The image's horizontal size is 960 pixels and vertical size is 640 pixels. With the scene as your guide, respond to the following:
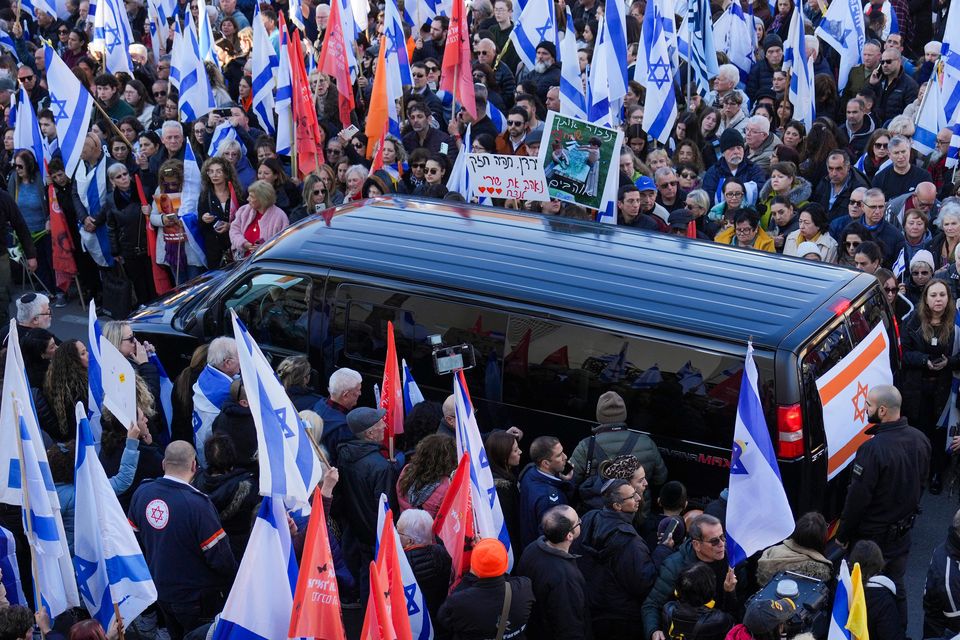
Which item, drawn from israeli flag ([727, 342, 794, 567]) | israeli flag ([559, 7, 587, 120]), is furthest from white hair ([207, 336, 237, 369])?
israeli flag ([559, 7, 587, 120])

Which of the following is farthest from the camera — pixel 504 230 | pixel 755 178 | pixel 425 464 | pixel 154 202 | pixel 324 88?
pixel 324 88

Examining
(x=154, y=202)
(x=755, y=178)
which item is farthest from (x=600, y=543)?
(x=154, y=202)

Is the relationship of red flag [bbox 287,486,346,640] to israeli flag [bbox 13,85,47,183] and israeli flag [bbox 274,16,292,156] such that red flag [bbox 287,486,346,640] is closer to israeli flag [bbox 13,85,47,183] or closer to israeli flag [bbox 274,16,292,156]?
israeli flag [bbox 274,16,292,156]

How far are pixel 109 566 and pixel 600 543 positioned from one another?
2.42m

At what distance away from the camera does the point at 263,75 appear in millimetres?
13539

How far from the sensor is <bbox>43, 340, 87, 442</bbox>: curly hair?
7.52 meters

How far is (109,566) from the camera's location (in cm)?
574

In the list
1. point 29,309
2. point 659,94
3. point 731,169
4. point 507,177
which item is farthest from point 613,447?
point 659,94

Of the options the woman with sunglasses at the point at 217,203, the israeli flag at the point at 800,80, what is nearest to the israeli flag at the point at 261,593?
the woman with sunglasses at the point at 217,203

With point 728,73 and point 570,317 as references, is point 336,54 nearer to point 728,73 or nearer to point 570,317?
point 728,73

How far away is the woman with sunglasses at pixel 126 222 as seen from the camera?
12117 millimetres

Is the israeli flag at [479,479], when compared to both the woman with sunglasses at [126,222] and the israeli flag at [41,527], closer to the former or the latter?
the israeli flag at [41,527]

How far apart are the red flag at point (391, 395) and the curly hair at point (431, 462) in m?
0.62

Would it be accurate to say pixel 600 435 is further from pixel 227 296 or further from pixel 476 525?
pixel 227 296
